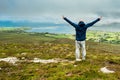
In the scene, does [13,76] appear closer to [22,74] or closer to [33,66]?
[22,74]

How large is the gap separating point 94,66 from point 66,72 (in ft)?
11.6

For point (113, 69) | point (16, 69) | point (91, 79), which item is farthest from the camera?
point (16, 69)

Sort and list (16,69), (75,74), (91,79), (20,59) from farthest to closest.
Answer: (20,59) < (16,69) < (75,74) < (91,79)

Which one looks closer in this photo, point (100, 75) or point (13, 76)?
point (100, 75)

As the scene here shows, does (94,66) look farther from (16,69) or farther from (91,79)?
(16,69)

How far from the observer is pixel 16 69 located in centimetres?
3259

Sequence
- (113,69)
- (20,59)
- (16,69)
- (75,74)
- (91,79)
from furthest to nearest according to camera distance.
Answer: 1. (20,59)
2. (16,69)
3. (113,69)
4. (75,74)
5. (91,79)

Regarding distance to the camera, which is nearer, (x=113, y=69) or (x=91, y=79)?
(x=91, y=79)

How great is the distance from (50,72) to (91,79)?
17.6 feet

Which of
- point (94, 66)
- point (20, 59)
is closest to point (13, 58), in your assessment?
point (20, 59)

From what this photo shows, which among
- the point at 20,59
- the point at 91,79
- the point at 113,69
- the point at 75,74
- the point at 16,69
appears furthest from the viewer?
the point at 20,59

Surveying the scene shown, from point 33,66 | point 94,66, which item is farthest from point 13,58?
point 94,66

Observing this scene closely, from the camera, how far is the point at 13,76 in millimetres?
28984

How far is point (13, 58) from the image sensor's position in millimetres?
40312
